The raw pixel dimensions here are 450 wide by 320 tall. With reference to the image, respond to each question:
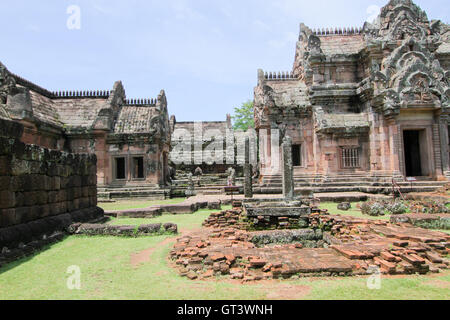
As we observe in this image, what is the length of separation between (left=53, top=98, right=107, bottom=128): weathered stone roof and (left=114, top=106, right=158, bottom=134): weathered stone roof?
1335 mm

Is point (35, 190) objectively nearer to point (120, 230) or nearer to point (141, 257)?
point (120, 230)

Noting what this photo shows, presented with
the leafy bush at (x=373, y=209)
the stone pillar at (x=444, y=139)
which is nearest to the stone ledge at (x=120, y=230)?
the leafy bush at (x=373, y=209)

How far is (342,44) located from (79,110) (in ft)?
54.6

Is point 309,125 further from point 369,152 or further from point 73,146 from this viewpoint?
point 73,146

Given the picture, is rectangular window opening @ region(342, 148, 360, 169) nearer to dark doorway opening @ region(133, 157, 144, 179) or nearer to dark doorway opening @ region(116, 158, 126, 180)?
dark doorway opening @ region(133, 157, 144, 179)

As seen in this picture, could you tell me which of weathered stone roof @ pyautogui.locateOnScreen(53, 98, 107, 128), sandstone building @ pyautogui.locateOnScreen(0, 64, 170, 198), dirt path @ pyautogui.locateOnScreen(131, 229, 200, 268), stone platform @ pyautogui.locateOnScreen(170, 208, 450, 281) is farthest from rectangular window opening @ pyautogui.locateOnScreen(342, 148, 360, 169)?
weathered stone roof @ pyautogui.locateOnScreen(53, 98, 107, 128)

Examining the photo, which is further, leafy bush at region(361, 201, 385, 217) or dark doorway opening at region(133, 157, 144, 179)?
dark doorway opening at region(133, 157, 144, 179)

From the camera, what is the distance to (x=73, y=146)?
17.9 meters

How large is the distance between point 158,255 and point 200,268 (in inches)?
55.3

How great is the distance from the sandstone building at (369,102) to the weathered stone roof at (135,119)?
679 centimetres

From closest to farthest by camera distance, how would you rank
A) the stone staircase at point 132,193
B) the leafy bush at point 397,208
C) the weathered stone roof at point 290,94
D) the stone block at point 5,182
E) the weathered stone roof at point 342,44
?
the stone block at point 5,182 < the leafy bush at point 397,208 < the stone staircase at point 132,193 < the weathered stone roof at point 290,94 < the weathered stone roof at point 342,44

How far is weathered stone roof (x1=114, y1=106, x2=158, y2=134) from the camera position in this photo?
18484mm

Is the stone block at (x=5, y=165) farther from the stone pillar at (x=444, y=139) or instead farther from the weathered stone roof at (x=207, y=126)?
the weathered stone roof at (x=207, y=126)

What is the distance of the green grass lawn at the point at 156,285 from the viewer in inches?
149
